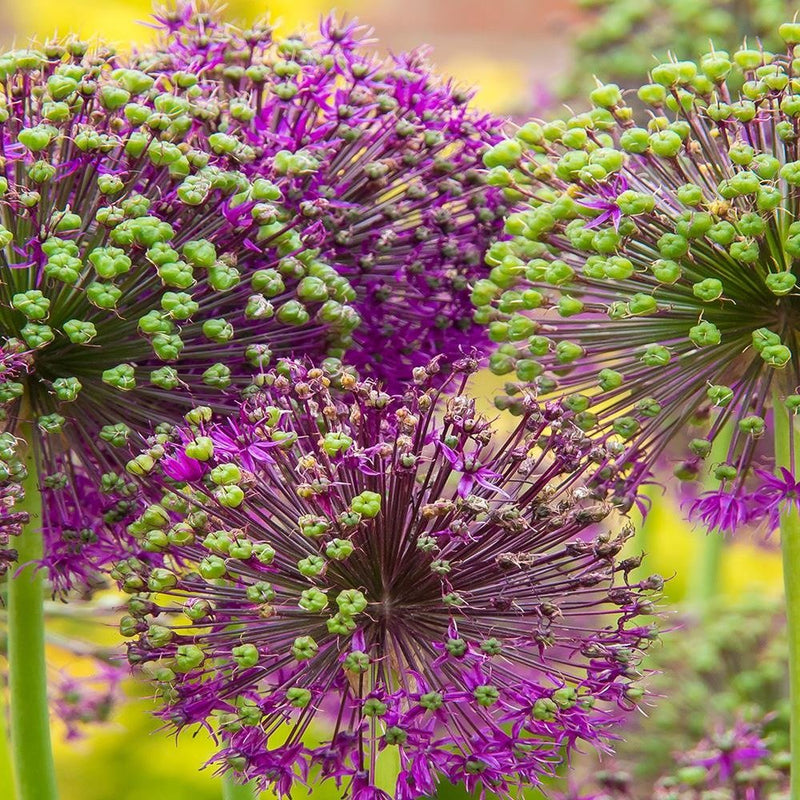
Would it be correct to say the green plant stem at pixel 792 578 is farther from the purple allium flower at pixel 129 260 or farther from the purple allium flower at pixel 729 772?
the purple allium flower at pixel 129 260

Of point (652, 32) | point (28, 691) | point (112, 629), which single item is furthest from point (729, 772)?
point (652, 32)

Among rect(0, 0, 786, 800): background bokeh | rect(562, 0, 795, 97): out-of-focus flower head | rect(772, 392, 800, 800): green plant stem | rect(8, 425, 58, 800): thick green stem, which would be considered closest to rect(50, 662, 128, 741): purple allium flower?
rect(0, 0, 786, 800): background bokeh

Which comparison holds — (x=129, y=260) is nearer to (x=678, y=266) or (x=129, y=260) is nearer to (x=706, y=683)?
(x=678, y=266)

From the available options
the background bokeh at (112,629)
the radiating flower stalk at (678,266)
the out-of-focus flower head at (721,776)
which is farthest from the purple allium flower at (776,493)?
the out-of-focus flower head at (721,776)

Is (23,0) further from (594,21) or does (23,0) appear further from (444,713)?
(444,713)

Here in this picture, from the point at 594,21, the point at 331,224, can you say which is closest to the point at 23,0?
the point at 594,21

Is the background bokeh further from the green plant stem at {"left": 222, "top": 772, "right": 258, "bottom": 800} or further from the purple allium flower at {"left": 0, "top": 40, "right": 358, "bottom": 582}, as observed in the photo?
the purple allium flower at {"left": 0, "top": 40, "right": 358, "bottom": 582}
